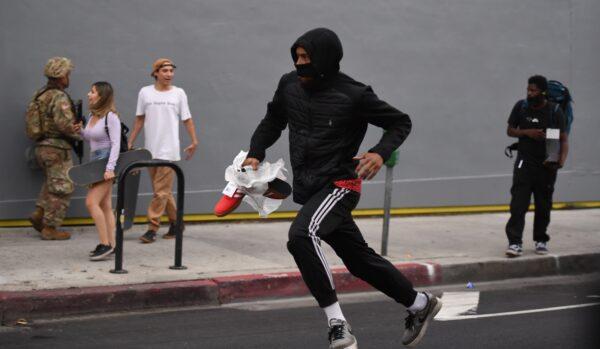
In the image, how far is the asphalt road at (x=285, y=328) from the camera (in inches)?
263

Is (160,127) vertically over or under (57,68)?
under

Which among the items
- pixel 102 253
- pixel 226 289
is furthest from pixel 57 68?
pixel 226 289

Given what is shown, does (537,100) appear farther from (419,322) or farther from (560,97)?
(419,322)

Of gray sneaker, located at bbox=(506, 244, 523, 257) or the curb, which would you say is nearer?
the curb

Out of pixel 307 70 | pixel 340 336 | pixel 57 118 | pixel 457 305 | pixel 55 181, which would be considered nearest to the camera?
pixel 340 336

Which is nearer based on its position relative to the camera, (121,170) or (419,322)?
(419,322)

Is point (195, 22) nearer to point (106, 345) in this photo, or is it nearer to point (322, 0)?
point (322, 0)

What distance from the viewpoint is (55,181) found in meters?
9.96

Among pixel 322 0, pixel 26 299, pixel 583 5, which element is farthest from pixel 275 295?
pixel 583 5

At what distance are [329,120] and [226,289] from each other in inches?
113

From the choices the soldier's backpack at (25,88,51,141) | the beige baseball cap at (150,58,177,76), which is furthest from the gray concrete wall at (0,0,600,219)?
the beige baseball cap at (150,58,177,76)

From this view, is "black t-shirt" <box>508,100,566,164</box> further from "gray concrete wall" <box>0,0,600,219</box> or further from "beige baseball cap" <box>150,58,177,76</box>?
"beige baseball cap" <box>150,58,177,76</box>

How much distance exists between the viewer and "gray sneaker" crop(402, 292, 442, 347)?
6.10 meters

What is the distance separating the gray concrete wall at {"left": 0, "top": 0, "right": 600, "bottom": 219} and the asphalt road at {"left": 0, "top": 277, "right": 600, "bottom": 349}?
349cm
